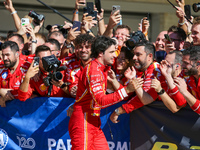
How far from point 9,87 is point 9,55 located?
0.53 meters

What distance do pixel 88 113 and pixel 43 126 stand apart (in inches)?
44.0

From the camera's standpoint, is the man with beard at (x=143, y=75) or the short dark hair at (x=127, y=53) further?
the short dark hair at (x=127, y=53)

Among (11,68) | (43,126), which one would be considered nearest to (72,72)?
(43,126)

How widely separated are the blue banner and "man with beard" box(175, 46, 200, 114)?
1.11m

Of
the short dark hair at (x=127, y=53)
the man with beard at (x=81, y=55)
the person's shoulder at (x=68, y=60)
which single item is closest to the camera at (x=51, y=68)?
the man with beard at (x=81, y=55)

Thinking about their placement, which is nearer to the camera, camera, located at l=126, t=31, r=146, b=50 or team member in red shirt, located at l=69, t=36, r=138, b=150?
team member in red shirt, located at l=69, t=36, r=138, b=150

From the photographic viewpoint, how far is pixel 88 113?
465 cm

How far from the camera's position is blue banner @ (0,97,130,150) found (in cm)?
513

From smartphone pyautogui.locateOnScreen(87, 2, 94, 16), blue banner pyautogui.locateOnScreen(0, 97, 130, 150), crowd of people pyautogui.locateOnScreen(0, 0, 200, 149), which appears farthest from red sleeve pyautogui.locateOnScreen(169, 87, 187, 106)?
smartphone pyautogui.locateOnScreen(87, 2, 94, 16)

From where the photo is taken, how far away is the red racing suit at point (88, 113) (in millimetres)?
4465

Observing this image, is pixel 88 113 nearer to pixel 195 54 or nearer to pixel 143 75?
pixel 143 75

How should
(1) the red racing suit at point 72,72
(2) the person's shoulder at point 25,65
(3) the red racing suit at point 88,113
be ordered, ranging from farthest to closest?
(2) the person's shoulder at point 25,65 → (1) the red racing suit at point 72,72 → (3) the red racing suit at point 88,113

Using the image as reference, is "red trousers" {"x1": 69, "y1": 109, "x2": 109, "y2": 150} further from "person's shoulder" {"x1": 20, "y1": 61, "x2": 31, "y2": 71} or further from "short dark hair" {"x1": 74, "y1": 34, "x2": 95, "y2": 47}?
"person's shoulder" {"x1": 20, "y1": 61, "x2": 31, "y2": 71}

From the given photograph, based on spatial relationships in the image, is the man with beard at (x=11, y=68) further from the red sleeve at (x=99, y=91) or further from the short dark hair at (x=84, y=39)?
the red sleeve at (x=99, y=91)
